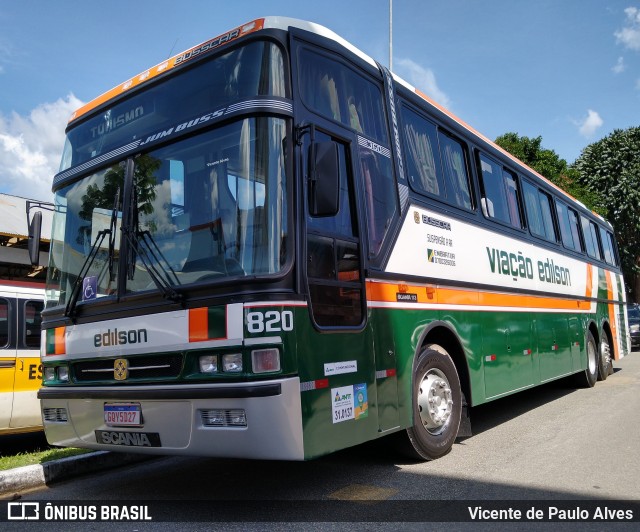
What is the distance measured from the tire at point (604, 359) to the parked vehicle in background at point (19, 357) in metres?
10.1

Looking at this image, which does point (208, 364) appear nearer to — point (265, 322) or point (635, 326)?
point (265, 322)

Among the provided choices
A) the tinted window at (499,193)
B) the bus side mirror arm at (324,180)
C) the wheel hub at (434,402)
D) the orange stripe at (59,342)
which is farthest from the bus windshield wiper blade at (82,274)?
the tinted window at (499,193)

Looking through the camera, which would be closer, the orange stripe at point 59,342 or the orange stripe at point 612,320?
the orange stripe at point 59,342

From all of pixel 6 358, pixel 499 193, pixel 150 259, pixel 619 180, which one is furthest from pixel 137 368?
pixel 619 180

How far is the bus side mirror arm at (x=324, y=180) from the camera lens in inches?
164

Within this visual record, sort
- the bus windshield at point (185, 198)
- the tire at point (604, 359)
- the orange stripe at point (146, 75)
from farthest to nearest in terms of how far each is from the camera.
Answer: the tire at point (604, 359) < the orange stripe at point (146, 75) < the bus windshield at point (185, 198)

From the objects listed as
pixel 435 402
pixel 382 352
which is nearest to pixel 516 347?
pixel 435 402

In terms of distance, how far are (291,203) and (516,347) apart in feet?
15.0

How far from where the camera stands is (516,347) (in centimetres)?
761

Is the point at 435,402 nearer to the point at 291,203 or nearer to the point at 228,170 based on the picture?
the point at 291,203

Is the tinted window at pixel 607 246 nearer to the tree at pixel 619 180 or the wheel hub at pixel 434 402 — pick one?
the wheel hub at pixel 434 402

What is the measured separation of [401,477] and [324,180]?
8.74 feet

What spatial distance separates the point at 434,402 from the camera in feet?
18.7

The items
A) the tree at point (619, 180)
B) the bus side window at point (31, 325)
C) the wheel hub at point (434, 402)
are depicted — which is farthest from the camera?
the tree at point (619, 180)
